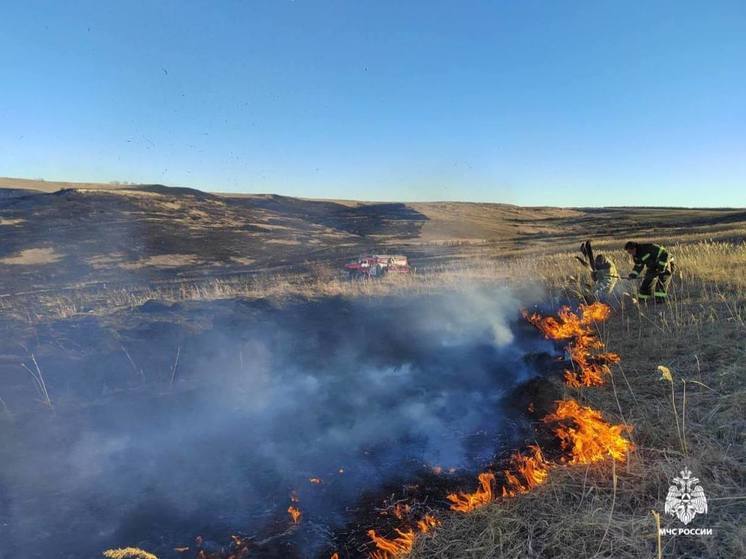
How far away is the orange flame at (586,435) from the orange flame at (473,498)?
809mm

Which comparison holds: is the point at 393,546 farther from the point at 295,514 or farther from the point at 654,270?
the point at 654,270

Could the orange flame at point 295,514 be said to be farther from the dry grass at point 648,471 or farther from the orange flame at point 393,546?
the dry grass at point 648,471

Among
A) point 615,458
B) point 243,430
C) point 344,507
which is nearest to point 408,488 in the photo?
point 344,507

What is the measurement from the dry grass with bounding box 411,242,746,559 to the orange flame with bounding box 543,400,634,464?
127 millimetres

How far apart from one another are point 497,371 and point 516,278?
6664 millimetres

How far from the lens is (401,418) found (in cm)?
527

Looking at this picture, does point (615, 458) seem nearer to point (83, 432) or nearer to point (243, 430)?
point (243, 430)

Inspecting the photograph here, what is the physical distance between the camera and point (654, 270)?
343 inches

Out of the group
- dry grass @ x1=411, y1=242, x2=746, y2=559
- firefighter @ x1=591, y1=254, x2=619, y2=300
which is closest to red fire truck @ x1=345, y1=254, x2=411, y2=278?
firefighter @ x1=591, y1=254, x2=619, y2=300

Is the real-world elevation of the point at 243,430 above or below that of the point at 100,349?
below

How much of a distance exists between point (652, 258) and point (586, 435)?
597 cm

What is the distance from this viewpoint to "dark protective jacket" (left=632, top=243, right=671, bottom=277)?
8.60 metres

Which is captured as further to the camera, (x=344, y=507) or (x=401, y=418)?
(x=401, y=418)

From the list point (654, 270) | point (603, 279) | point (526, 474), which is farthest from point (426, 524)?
point (603, 279)
